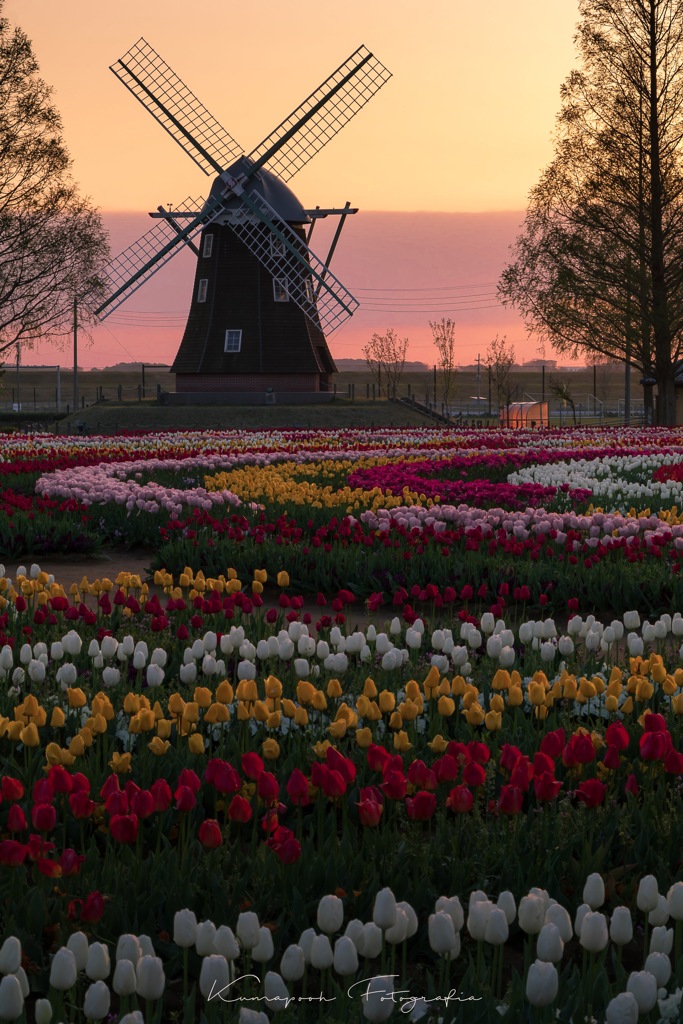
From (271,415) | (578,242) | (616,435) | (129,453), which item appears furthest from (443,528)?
(271,415)

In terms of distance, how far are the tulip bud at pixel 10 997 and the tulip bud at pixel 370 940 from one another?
0.85 metres

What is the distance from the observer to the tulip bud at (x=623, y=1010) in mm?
2756

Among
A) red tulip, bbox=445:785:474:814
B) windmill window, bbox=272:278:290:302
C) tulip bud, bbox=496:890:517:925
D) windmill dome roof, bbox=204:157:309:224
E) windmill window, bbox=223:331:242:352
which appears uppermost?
windmill dome roof, bbox=204:157:309:224

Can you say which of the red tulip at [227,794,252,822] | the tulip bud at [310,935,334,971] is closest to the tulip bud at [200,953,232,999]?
the tulip bud at [310,935,334,971]

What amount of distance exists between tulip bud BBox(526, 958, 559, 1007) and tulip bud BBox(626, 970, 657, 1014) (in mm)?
193

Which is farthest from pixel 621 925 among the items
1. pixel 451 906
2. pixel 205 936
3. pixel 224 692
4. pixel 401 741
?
pixel 224 692

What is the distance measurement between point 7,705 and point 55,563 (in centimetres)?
776

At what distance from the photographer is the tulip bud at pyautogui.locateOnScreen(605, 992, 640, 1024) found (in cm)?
276

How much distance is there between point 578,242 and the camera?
3972 cm

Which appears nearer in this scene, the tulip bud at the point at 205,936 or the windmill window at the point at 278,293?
the tulip bud at the point at 205,936

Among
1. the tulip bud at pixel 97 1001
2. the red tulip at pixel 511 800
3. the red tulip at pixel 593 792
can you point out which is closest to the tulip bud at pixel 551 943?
the red tulip at pixel 511 800

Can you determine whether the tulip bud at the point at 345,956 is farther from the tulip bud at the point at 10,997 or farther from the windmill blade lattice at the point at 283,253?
→ the windmill blade lattice at the point at 283,253

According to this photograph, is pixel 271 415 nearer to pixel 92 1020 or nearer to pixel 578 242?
pixel 578 242

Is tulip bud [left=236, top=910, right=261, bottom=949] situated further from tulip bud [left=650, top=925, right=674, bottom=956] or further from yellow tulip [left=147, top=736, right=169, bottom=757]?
yellow tulip [left=147, top=736, right=169, bottom=757]
